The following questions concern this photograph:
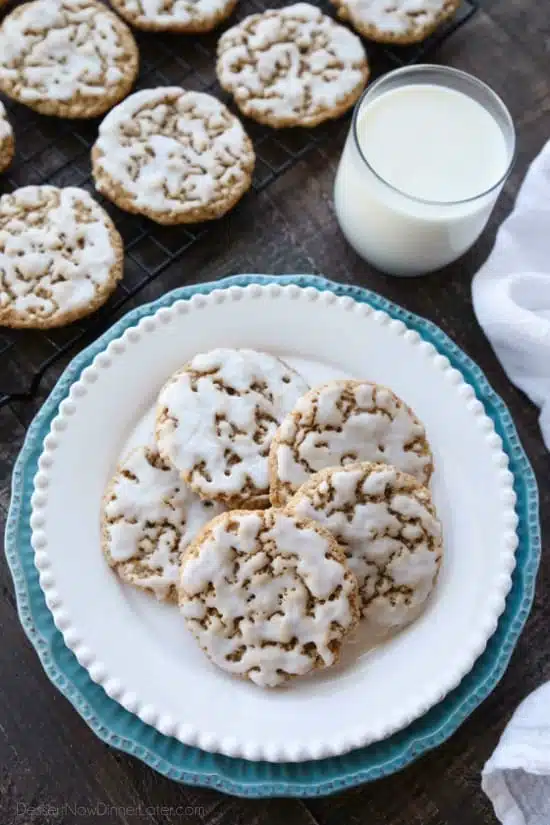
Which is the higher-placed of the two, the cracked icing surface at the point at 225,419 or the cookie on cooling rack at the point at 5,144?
the cookie on cooling rack at the point at 5,144

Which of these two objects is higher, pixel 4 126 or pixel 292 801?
pixel 4 126

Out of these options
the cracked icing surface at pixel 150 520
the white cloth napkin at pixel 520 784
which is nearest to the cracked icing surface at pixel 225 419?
the cracked icing surface at pixel 150 520

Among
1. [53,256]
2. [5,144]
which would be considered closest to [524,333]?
[53,256]

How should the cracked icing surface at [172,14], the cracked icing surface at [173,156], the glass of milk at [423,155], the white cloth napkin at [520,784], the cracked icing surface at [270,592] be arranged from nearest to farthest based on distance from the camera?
the cracked icing surface at [270,592] < the white cloth napkin at [520,784] < the glass of milk at [423,155] < the cracked icing surface at [173,156] < the cracked icing surface at [172,14]

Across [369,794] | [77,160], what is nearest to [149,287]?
[77,160]

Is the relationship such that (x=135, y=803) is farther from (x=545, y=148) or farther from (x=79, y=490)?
(x=545, y=148)

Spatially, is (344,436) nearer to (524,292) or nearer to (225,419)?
(225,419)

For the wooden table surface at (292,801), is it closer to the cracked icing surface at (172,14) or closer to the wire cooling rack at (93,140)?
the wire cooling rack at (93,140)
